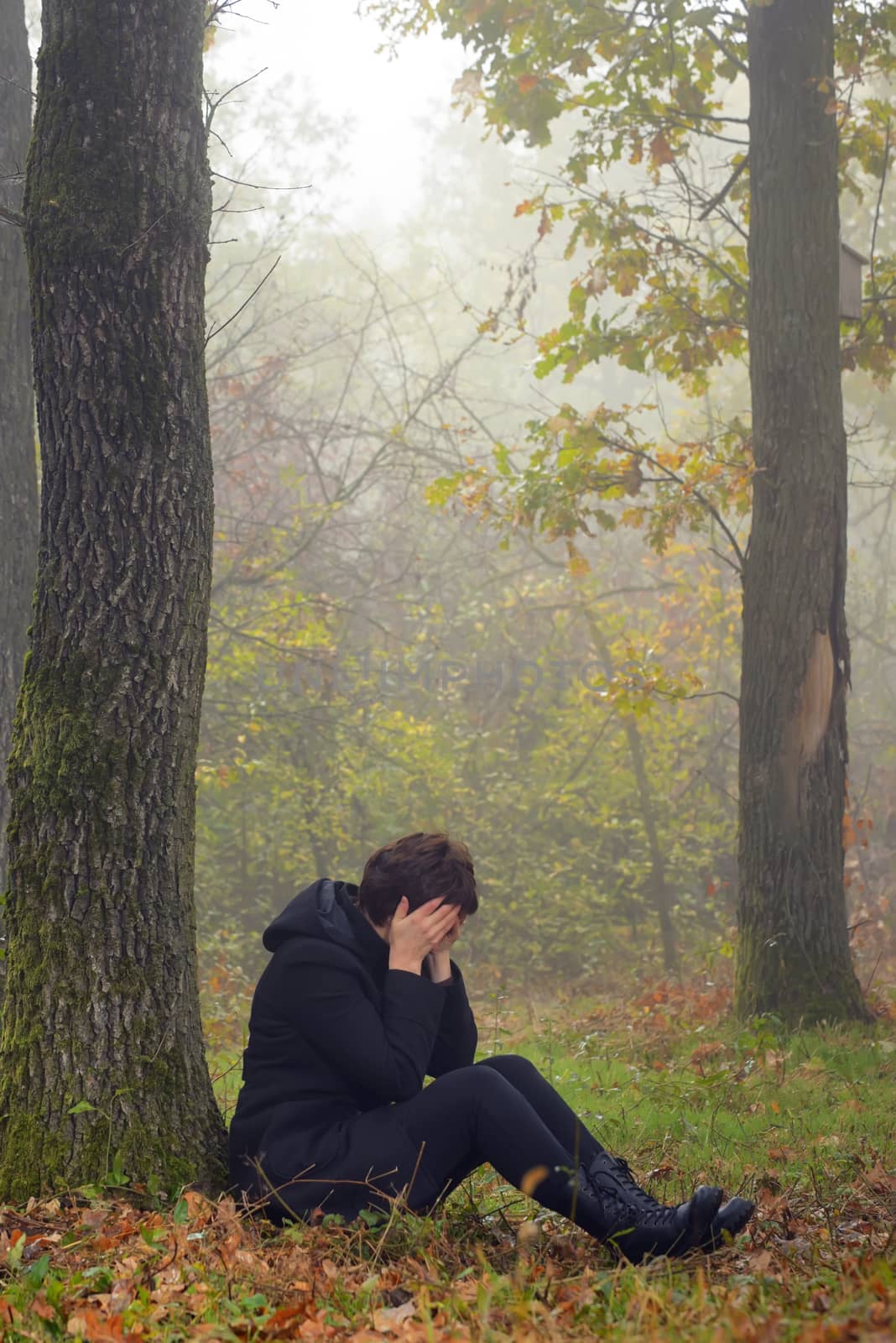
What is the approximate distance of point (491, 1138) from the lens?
3557 mm

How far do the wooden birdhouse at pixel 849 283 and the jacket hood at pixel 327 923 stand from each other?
5.66m

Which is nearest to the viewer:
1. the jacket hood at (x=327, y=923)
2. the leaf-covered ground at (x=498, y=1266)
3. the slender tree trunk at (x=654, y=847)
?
the leaf-covered ground at (x=498, y=1266)

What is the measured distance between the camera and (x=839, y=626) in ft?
23.8

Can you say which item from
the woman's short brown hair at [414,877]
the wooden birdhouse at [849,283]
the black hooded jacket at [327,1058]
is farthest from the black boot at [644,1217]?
the wooden birdhouse at [849,283]

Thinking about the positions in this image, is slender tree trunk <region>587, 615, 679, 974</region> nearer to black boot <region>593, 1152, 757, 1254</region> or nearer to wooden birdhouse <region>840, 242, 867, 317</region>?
wooden birdhouse <region>840, 242, 867, 317</region>

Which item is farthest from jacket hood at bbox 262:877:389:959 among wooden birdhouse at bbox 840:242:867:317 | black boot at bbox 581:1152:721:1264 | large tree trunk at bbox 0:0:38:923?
wooden birdhouse at bbox 840:242:867:317

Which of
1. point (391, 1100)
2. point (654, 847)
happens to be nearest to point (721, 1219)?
point (391, 1100)

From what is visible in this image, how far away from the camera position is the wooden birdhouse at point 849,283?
7805 millimetres

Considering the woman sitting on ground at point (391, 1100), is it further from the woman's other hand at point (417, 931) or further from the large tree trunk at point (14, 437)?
the large tree trunk at point (14, 437)

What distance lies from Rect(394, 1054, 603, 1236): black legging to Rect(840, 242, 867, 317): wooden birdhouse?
5.92 m

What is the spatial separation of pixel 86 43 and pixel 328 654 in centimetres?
817

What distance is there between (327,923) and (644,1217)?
1.23 metres

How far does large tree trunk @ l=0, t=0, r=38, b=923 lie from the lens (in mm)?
6746

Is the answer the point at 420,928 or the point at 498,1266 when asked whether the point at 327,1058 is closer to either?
the point at 420,928
